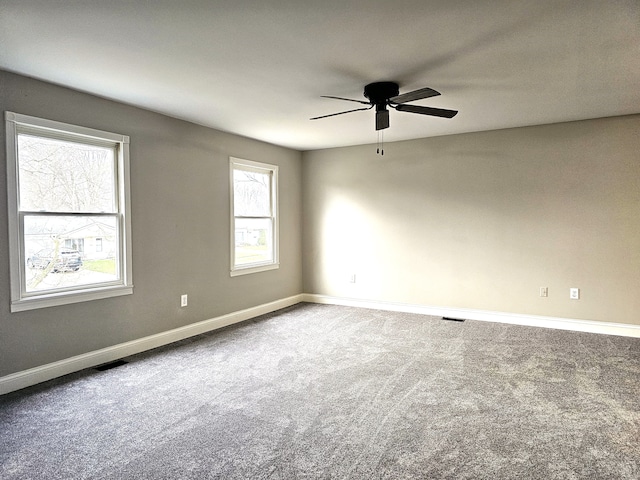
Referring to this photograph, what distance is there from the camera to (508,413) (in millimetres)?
2658

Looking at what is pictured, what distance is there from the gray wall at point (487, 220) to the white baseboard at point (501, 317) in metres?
0.07

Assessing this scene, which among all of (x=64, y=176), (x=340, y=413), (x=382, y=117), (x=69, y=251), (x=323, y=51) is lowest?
(x=340, y=413)

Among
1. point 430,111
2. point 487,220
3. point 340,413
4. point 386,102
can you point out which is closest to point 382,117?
point 386,102

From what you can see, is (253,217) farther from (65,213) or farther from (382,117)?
(382,117)

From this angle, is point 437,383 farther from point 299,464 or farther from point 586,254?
point 586,254

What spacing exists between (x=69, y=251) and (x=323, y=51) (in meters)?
2.69

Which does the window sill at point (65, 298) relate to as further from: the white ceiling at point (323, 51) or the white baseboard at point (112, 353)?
the white ceiling at point (323, 51)

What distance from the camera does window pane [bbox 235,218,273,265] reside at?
17.7 feet

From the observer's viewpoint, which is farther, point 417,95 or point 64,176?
point 64,176

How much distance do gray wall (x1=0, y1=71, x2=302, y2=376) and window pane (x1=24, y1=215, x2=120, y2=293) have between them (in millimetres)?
195

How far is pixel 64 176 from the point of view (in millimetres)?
3430

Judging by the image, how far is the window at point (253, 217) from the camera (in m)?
5.29

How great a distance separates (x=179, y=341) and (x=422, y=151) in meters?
3.93

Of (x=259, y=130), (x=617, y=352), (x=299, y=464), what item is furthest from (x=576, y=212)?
(x=299, y=464)
